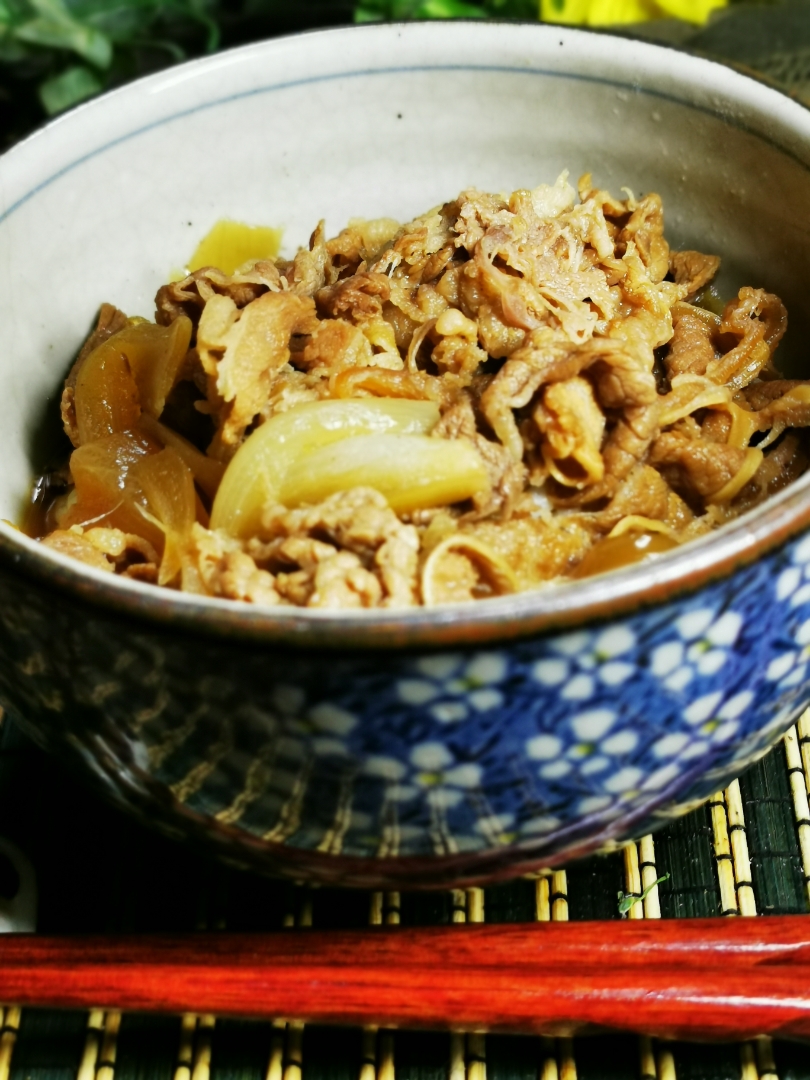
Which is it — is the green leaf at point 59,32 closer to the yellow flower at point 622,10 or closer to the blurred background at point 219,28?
the blurred background at point 219,28

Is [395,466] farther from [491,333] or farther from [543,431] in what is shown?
[491,333]

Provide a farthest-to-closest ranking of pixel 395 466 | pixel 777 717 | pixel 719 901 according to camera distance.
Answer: pixel 719 901 → pixel 395 466 → pixel 777 717

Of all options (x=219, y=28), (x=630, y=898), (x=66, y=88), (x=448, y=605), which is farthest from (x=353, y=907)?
(x=219, y=28)

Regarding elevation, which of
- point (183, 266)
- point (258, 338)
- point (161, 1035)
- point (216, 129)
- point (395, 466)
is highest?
point (216, 129)

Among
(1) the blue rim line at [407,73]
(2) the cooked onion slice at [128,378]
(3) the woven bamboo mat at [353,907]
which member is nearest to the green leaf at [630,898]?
(3) the woven bamboo mat at [353,907]

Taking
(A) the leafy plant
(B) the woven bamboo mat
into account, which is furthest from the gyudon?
(A) the leafy plant

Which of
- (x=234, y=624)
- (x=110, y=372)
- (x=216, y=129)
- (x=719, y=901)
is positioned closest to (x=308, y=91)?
(x=216, y=129)
